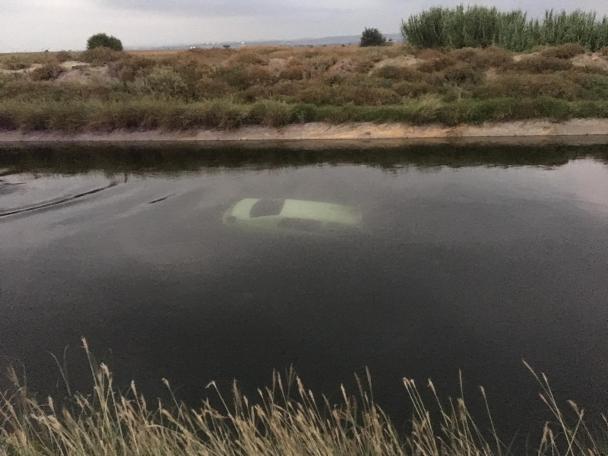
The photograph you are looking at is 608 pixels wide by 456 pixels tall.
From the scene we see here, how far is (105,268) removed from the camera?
7.80 m

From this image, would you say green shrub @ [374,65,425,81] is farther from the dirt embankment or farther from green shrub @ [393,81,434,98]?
A: the dirt embankment

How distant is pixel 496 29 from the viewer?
27891mm

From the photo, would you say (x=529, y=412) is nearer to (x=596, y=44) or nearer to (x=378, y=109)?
(x=378, y=109)

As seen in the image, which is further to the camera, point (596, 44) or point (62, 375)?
point (596, 44)

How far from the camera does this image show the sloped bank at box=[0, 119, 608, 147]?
16.9 meters

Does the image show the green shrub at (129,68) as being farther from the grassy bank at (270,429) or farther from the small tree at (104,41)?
the grassy bank at (270,429)

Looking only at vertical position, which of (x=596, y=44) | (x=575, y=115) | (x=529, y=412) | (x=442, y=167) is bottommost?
(x=529, y=412)

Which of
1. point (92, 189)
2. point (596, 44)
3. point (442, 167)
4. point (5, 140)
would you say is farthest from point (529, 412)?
point (596, 44)

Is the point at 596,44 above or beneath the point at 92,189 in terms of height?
above

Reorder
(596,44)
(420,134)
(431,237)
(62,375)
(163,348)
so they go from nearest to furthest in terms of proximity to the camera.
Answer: (62,375) → (163,348) → (431,237) → (420,134) → (596,44)

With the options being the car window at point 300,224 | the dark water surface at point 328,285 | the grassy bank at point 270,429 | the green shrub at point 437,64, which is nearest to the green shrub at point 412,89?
the green shrub at point 437,64

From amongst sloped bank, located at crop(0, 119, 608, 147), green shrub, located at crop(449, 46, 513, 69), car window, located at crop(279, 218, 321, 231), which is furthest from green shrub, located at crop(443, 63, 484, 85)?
car window, located at crop(279, 218, 321, 231)

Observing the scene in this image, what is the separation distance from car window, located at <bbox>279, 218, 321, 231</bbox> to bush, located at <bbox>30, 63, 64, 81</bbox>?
20.8 metres

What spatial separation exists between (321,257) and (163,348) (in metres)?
3.05
